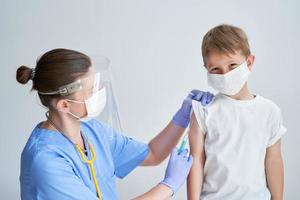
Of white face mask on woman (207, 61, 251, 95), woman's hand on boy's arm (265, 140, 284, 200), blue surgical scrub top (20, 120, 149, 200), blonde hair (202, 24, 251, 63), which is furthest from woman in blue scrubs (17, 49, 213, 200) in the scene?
woman's hand on boy's arm (265, 140, 284, 200)

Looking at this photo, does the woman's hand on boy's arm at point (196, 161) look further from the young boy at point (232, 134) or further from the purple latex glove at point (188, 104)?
the purple latex glove at point (188, 104)

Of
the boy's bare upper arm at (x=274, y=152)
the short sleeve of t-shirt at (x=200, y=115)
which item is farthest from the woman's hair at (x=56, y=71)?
the boy's bare upper arm at (x=274, y=152)

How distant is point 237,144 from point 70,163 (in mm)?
627

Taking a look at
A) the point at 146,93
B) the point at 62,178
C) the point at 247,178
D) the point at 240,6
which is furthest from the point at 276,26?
the point at 62,178

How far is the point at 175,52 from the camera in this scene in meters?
1.84

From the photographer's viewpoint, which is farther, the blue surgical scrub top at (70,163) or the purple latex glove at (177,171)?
the purple latex glove at (177,171)

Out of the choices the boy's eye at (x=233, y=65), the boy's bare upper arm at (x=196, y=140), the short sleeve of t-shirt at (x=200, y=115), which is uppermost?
the boy's eye at (x=233, y=65)

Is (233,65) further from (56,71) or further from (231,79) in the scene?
(56,71)

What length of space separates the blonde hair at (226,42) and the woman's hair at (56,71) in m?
0.46

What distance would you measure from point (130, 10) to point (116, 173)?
2.83 feet

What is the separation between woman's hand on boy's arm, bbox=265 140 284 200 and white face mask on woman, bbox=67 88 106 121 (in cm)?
69

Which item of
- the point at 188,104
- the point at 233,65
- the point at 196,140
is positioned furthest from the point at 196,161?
the point at 233,65

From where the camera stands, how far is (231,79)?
4.13 feet

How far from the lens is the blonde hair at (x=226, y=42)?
1.24 meters
